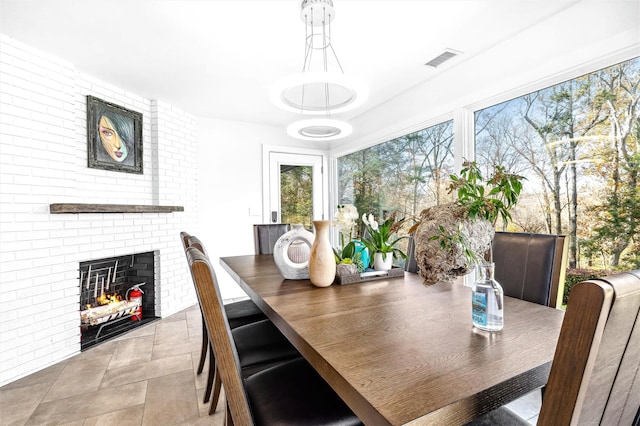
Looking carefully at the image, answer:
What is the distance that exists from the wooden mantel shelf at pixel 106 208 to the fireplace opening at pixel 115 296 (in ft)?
1.83

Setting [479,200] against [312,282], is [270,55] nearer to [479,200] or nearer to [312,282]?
[312,282]

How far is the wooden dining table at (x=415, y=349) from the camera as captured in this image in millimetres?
588

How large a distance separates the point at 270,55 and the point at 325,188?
108 inches

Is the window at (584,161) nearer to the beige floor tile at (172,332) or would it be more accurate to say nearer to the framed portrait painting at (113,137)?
the beige floor tile at (172,332)

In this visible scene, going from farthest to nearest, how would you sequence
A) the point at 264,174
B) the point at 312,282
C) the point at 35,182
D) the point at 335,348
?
1. the point at 264,174
2. the point at 35,182
3. the point at 312,282
4. the point at 335,348

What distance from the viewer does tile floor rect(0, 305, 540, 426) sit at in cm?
179

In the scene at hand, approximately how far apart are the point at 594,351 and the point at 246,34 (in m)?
2.58

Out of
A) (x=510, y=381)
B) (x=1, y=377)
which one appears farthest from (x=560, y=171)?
(x=1, y=377)

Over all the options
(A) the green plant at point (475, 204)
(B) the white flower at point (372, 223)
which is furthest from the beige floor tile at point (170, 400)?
(A) the green plant at point (475, 204)

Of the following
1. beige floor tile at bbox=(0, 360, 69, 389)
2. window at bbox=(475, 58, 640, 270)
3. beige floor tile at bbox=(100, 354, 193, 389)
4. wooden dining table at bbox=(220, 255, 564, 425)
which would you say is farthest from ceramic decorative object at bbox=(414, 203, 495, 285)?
beige floor tile at bbox=(0, 360, 69, 389)

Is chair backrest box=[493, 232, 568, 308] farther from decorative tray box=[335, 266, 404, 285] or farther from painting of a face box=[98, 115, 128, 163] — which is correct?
painting of a face box=[98, 115, 128, 163]

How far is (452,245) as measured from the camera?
38.4 inches

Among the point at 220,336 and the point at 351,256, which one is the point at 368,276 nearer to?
the point at 351,256

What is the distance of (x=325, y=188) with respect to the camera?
515 centimetres
